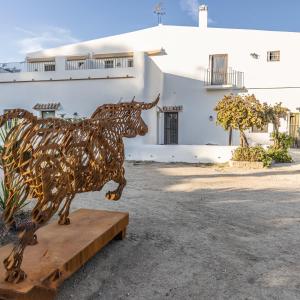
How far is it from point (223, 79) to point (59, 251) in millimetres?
17211

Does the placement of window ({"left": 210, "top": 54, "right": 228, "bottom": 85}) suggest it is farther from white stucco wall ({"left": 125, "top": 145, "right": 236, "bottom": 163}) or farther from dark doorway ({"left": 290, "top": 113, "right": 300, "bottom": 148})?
white stucco wall ({"left": 125, "top": 145, "right": 236, "bottom": 163})

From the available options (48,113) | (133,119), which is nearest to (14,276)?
(133,119)

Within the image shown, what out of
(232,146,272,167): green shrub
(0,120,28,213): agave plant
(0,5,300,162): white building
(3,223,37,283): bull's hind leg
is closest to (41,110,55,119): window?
(0,5,300,162): white building

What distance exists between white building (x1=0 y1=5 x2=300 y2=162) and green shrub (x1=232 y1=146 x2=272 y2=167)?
16.5 ft

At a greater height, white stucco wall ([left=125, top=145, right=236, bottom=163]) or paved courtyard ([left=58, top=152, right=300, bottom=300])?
white stucco wall ([left=125, top=145, right=236, bottom=163])

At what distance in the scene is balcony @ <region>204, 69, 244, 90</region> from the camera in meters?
18.4

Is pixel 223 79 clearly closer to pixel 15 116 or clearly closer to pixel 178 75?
pixel 178 75

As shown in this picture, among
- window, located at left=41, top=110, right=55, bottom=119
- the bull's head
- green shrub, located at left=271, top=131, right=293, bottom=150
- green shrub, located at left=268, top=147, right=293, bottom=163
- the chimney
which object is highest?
the chimney

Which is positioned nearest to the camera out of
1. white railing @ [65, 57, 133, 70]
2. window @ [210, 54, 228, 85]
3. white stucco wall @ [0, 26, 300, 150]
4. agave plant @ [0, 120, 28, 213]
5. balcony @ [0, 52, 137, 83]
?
agave plant @ [0, 120, 28, 213]

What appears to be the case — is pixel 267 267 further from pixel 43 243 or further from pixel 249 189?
pixel 249 189

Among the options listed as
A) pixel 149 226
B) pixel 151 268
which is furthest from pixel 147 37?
pixel 151 268

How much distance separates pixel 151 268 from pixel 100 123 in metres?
1.61

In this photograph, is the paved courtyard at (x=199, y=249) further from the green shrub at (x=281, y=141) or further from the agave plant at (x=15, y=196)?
the green shrub at (x=281, y=141)

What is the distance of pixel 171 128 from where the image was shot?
19.2m
